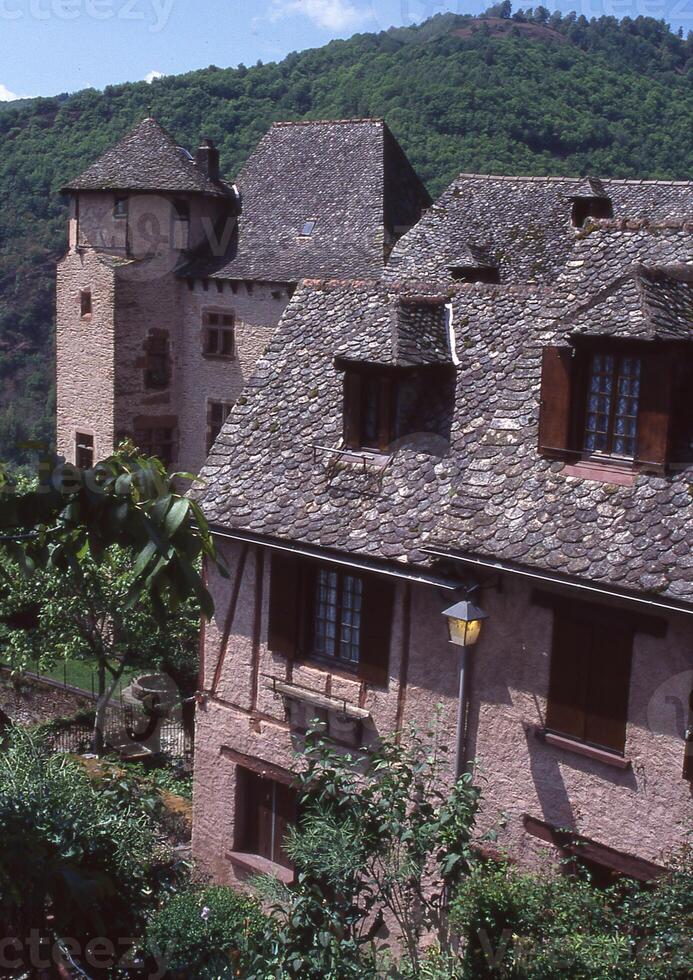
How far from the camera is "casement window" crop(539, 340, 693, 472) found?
927 cm

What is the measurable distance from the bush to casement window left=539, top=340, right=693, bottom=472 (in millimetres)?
4613

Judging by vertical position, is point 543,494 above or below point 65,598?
above

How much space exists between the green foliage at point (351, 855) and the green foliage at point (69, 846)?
1.10 meters

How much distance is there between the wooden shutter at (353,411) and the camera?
11.3m

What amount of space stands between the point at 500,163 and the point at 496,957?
34.1m

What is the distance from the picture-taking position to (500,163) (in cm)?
3869

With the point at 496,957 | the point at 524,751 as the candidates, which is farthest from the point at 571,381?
the point at 496,957

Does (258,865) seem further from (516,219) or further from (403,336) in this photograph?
(516,219)

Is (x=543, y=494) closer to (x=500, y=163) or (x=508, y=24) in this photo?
(x=500, y=163)

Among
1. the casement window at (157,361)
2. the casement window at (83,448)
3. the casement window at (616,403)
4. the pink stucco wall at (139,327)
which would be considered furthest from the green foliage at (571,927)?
the casement window at (83,448)

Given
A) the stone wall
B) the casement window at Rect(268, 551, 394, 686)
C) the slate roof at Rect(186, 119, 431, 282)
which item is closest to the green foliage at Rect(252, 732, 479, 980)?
the casement window at Rect(268, 551, 394, 686)

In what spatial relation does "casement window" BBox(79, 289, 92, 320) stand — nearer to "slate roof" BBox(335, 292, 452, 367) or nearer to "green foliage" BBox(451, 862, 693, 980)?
"slate roof" BBox(335, 292, 452, 367)

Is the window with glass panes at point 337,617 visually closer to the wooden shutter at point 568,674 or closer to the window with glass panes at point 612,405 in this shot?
the wooden shutter at point 568,674

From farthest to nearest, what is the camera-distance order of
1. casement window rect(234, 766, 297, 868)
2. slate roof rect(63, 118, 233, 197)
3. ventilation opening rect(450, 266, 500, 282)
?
slate roof rect(63, 118, 233, 197)
ventilation opening rect(450, 266, 500, 282)
casement window rect(234, 766, 297, 868)
